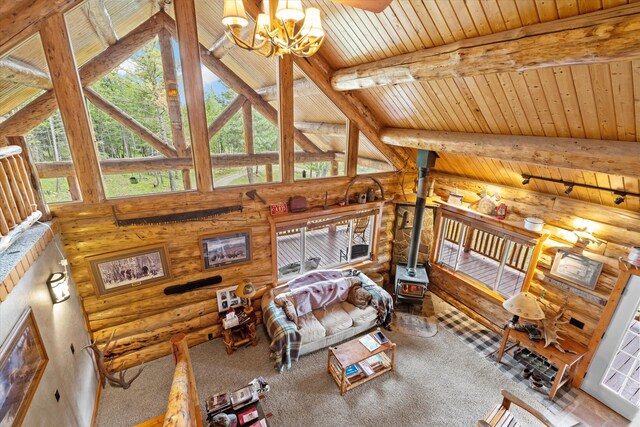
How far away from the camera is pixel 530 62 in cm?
262

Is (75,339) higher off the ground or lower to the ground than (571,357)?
higher

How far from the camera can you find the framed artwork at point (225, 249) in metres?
Answer: 4.89

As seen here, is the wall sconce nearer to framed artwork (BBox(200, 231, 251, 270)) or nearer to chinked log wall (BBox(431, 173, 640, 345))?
framed artwork (BBox(200, 231, 251, 270))

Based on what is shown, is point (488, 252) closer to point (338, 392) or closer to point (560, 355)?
point (560, 355)

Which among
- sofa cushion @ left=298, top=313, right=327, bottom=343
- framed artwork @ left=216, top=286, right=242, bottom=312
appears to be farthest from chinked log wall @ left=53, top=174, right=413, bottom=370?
sofa cushion @ left=298, top=313, right=327, bottom=343

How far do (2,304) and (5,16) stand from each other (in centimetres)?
278

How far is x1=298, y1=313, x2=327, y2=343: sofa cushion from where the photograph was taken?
16.0 feet

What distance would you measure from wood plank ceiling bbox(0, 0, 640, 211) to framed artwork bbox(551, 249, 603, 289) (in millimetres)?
892

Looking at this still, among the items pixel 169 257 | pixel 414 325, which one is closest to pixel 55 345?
pixel 169 257

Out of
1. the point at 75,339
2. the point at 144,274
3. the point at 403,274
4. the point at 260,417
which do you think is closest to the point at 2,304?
the point at 75,339

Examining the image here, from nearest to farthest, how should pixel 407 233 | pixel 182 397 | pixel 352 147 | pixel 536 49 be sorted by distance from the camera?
pixel 536 49 → pixel 182 397 → pixel 352 147 → pixel 407 233

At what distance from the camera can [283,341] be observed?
4.57 metres

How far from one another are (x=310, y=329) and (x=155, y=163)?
149 inches

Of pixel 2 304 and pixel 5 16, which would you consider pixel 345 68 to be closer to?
pixel 5 16
